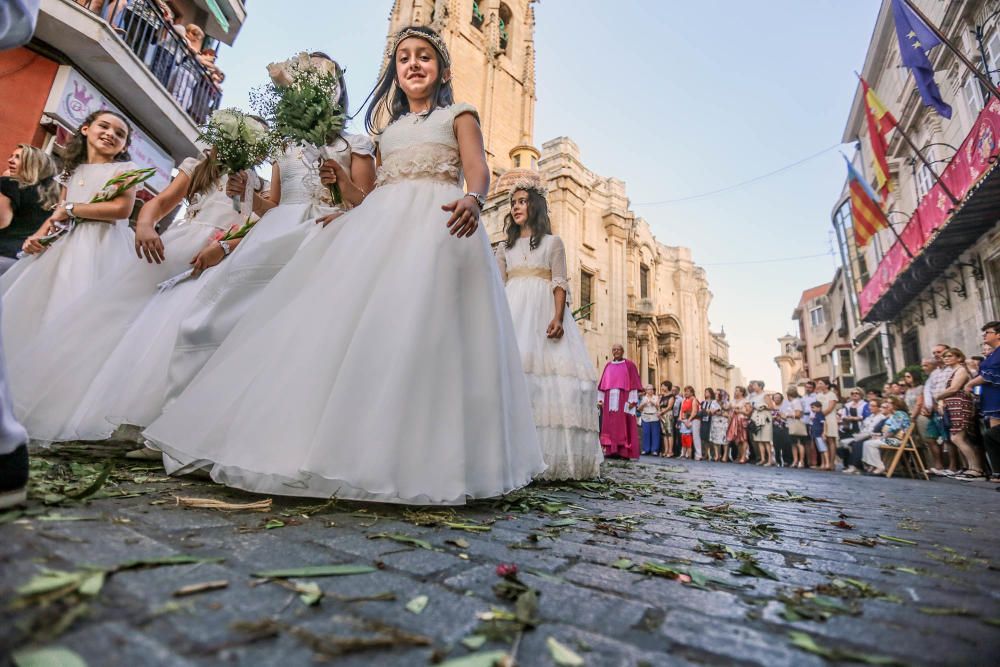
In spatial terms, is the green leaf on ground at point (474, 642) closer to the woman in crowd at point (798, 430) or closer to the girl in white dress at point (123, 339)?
the girl in white dress at point (123, 339)

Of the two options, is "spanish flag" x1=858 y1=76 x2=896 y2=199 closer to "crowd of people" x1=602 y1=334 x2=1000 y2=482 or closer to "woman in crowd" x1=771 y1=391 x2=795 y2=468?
Answer: "crowd of people" x1=602 y1=334 x2=1000 y2=482

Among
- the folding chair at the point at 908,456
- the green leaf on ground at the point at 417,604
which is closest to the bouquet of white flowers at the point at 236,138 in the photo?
the green leaf on ground at the point at 417,604

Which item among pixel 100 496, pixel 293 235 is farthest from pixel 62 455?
pixel 293 235

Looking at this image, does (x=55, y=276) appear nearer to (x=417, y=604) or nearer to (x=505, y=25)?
(x=417, y=604)

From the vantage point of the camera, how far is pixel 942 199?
36.3ft

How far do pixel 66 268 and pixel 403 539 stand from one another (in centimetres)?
378

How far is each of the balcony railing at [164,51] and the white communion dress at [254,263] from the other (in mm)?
7839

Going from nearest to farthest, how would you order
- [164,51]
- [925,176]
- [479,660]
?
[479,660] → [164,51] → [925,176]

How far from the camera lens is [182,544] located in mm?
1229

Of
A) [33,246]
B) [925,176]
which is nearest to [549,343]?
[33,246]

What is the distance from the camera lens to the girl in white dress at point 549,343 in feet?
12.8

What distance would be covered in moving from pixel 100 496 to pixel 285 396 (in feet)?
2.26

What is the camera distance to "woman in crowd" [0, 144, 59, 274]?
3830 millimetres

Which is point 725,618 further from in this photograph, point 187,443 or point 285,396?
point 187,443
